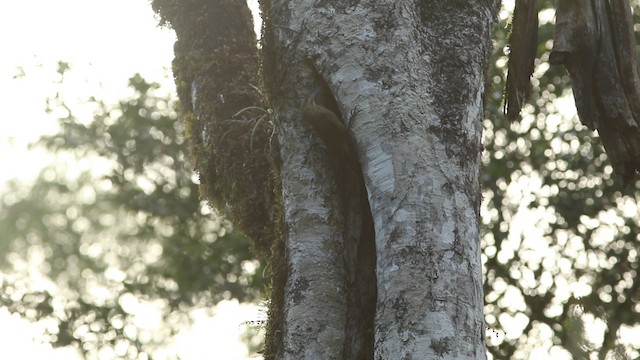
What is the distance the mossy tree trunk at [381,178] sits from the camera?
11.5 ft

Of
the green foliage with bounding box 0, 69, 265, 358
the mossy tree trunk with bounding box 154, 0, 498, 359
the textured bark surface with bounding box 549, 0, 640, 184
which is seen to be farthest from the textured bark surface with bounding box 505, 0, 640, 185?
the green foliage with bounding box 0, 69, 265, 358

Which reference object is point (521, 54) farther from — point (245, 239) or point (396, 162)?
point (245, 239)

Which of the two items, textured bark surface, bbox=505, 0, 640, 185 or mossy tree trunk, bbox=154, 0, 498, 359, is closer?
mossy tree trunk, bbox=154, 0, 498, 359

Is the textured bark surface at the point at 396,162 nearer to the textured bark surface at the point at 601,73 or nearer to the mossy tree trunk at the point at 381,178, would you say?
the mossy tree trunk at the point at 381,178

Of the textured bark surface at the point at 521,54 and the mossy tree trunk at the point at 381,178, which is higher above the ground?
the textured bark surface at the point at 521,54

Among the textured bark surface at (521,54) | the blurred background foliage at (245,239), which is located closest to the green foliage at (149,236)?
the blurred background foliage at (245,239)

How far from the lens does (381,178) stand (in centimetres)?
369

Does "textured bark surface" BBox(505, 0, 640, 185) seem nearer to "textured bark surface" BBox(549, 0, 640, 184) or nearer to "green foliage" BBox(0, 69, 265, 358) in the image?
"textured bark surface" BBox(549, 0, 640, 184)

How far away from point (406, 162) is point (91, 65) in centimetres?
748

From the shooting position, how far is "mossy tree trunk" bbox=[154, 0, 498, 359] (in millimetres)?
3496

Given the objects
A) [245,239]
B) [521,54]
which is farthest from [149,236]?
[521,54]

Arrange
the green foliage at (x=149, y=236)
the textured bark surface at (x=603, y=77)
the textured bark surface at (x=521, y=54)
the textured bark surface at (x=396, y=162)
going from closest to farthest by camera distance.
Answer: the textured bark surface at (x=396, y=162)
the textured bark surface at (x=603, y=77)
the textured bark surface at (x=521, y=54)
the green foliage at (x=149, y=236)

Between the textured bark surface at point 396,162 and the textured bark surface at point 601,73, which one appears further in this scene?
the textured bark surface at point 601,73

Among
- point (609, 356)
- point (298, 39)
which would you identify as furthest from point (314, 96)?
point (609, 356)
